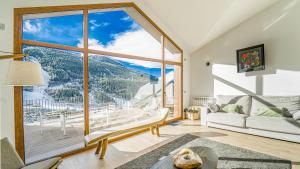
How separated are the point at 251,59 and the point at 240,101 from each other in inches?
52.9

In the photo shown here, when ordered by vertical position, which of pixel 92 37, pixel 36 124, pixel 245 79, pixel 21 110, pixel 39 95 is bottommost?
pixel 36 124

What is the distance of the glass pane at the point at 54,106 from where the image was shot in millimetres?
2646

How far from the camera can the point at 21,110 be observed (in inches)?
96.6

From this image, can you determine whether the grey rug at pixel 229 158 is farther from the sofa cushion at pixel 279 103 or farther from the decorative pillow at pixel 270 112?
the sofa cushion at pixel 279 103

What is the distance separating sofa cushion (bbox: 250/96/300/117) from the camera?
367 centimetres

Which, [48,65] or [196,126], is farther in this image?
[196,126]

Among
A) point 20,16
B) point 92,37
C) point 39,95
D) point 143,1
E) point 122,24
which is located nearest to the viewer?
point 20,16

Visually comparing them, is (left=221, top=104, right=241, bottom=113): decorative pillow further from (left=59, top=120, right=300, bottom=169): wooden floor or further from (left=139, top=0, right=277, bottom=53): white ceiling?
(left=139, top=0, right=277, bottom=53): white ceiling

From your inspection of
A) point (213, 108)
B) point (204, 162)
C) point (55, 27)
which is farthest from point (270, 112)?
point (55, 27)

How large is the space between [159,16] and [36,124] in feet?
14.0

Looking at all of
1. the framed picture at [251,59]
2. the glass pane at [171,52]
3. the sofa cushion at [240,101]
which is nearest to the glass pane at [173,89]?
the glass pane at [171,52]

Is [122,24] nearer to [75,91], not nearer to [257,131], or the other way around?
[75,91]

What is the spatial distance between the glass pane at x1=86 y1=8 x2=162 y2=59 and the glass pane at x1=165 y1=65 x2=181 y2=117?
85cm

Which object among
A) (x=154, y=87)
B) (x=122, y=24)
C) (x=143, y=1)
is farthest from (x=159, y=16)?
(x=154, y=87)
